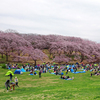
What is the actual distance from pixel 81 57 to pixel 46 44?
54.1ft

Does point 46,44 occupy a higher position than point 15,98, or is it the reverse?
point 46,44

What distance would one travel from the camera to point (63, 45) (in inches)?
1796

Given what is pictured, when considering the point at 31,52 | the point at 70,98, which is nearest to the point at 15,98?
the point at 70,98

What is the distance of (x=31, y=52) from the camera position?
3750cm

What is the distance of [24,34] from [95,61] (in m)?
35.8

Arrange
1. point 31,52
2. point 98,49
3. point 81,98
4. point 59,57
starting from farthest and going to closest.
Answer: point 98,49 < point 59,57 < point 31,52 < point 81,98

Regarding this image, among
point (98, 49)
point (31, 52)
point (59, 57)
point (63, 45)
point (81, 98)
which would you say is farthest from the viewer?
point (98, 49)

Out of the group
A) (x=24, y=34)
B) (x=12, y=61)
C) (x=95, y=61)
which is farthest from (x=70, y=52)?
(x=24, y=34)

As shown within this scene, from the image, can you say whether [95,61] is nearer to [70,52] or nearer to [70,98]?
[70,52]

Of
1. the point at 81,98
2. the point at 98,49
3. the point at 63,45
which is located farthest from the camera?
the point at 98,49

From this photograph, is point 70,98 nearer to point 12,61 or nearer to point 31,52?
point 31,52

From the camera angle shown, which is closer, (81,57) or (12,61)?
(12,61)

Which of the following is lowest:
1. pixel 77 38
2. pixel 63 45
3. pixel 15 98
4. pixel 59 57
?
pixel 15 98

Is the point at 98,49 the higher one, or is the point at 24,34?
the point at 24,34
